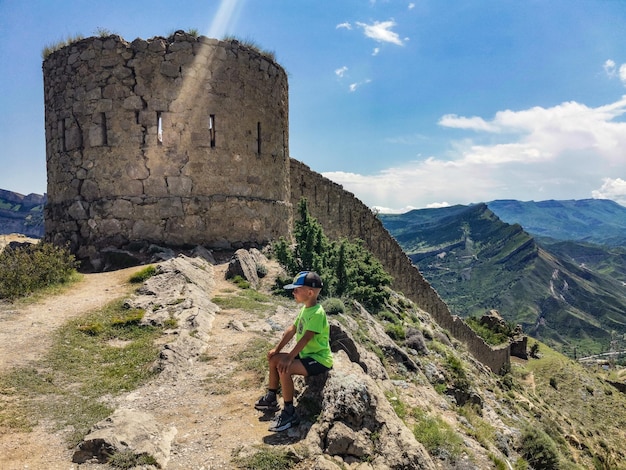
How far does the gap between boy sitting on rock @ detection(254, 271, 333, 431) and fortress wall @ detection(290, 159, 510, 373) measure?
44.4ft

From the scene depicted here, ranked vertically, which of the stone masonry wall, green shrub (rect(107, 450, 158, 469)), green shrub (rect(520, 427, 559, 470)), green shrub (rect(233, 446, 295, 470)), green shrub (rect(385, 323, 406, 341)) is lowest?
green shrub (rect(520, 427, 559, 470))

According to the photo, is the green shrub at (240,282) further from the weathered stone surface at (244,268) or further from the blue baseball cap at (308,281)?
the blue baseball cap at (308,281)

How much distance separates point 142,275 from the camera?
973 centimetres

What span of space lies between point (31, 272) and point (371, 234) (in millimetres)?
16997

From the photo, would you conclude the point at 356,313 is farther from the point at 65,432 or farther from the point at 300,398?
the point at 65,432

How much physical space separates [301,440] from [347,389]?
666mm

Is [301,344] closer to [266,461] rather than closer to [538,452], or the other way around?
[266,461]

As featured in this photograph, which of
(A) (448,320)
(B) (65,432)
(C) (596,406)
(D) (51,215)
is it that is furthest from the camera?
(C) (596,406)

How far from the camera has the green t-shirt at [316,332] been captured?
456 centimetres

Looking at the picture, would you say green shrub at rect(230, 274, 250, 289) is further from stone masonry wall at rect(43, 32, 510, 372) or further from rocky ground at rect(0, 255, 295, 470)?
stone masonry wall at rect(43, 32, 510, 372)

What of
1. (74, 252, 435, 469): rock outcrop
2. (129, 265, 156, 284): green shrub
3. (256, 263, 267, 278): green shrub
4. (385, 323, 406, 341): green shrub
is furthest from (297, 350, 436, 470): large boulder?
(256, 263, 267, 278): green shrub

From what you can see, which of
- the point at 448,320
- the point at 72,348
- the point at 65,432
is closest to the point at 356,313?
the point at 72,348

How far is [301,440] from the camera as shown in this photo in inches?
161

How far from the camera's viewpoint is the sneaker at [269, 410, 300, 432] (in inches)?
166
